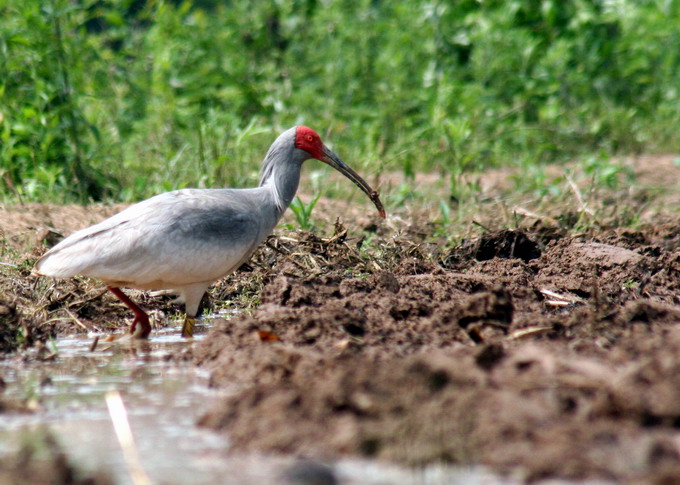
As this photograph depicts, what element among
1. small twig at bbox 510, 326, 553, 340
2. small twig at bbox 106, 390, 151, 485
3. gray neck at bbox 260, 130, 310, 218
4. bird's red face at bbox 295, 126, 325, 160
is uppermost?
bird's red face at bbox 295, 126, 325, 160

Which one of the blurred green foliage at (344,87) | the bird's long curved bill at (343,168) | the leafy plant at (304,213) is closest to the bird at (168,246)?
the bird's long curved bill at (343,168)

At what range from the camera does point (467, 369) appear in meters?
3.58

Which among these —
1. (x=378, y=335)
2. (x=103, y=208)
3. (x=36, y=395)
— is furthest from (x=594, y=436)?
(x=103, y=208)

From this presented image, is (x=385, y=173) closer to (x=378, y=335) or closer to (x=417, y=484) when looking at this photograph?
(x=378, y=335)

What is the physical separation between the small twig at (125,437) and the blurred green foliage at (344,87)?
491cm

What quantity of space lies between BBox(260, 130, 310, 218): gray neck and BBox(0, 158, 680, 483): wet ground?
0.47 meters

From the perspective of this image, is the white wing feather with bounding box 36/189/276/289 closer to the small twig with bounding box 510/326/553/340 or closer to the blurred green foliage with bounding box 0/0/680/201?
the small twig with bounding box 510/326/553/340

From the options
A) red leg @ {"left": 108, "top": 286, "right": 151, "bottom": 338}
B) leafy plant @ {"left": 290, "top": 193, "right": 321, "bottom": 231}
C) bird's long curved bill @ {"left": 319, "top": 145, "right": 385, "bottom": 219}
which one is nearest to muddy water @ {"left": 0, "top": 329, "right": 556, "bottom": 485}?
red leg @ {"left": 108, "top": 286, "right": 151, "bottom": 338}

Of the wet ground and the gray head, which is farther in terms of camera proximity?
the gray head

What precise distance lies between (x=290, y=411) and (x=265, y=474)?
37cm

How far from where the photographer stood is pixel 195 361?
4.99 metres

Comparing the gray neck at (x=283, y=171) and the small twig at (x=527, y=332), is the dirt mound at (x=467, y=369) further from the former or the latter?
the gray neck at (x=283, y=171)

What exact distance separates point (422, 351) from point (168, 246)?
176 centimetres

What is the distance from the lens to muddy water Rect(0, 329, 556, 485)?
3.12 meters
